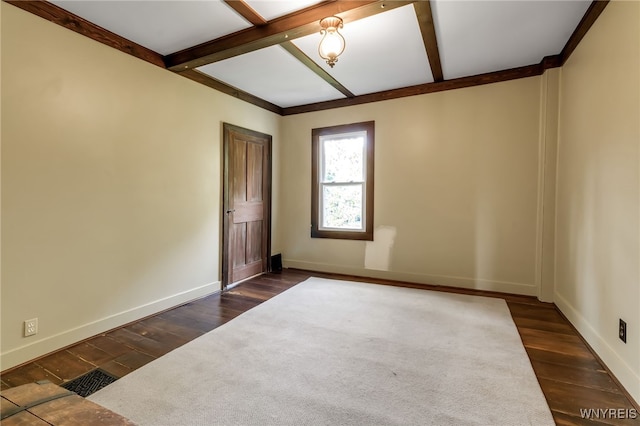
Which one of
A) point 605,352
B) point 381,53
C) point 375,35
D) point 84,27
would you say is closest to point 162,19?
point 84,27

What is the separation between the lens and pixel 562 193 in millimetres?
3043

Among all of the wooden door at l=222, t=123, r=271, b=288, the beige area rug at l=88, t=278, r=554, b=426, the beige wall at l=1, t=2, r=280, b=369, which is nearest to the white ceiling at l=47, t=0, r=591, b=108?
the beige wall at l=1, t=2, r=280, b=369

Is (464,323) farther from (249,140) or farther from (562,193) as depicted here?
(249,140)

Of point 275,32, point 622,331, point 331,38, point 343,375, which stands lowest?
point 343,375

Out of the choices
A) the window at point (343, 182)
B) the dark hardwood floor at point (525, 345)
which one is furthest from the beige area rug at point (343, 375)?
the window at point (343, 182)

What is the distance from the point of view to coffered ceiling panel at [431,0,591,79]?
2281 millimetres

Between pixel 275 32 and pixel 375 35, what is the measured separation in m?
0.89

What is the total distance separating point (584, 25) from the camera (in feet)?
7.98

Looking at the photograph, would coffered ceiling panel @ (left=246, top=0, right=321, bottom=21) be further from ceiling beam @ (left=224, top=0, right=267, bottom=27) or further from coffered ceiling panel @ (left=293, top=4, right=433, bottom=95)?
coffered ceiling panel @ (left=293, top=4, right=433, bottom=95)

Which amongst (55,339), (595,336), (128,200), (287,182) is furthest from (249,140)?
(595,336)

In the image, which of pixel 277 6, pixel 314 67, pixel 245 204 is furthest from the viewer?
pixel 245 204

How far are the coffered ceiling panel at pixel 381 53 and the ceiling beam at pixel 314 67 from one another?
0.16 ft

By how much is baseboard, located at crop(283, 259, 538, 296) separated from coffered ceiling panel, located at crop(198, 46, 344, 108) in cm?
254

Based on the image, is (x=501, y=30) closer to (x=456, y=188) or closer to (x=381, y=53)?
(x=381, y=53)
